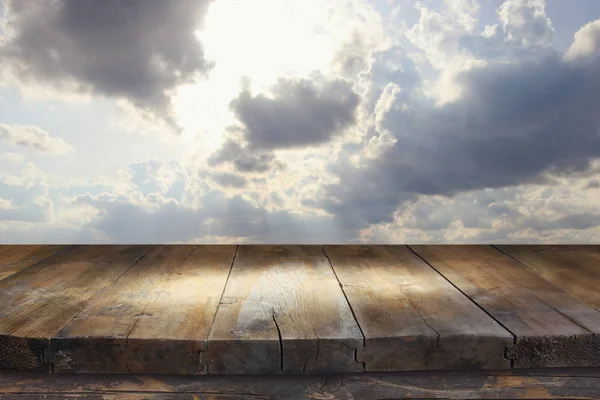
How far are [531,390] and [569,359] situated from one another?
5.8 inches

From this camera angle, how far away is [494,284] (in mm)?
2051

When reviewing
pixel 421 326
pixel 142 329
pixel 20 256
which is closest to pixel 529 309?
pixel 421 326

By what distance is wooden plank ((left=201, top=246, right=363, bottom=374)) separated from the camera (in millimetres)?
1420

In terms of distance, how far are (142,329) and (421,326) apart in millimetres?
821

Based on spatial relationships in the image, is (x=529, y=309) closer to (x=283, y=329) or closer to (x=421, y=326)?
(x=421, y=326)

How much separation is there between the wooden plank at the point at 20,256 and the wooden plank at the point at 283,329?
104 cm

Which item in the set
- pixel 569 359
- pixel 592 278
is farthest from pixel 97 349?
pixel 592 278

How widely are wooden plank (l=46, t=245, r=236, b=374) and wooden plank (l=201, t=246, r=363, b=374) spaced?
0.06 m

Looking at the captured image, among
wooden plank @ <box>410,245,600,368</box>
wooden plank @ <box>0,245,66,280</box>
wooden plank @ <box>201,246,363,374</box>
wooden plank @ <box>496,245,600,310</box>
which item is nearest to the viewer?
wooden plank @ <box>201,246,363,374</box>

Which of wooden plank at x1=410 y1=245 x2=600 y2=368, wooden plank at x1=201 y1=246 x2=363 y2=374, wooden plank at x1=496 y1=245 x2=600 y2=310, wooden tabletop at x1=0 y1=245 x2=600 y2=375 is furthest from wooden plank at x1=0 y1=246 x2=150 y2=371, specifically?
wooden plank at x1=496 y1=245 x2=600 y2=310

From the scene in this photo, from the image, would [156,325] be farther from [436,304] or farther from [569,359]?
[569,359]

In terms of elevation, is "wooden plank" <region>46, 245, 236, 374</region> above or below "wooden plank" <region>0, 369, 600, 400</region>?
above

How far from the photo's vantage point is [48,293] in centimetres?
189

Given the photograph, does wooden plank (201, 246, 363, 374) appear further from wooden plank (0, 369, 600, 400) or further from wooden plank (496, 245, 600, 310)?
wooden plank (496, 245, 600, 310)
